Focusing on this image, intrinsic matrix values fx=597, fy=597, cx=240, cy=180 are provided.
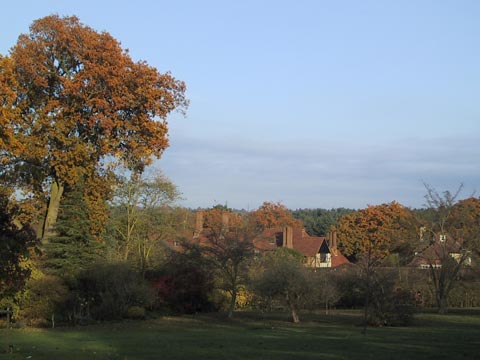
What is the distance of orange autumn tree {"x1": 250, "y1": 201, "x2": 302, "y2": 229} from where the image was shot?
Answer: 96.4m

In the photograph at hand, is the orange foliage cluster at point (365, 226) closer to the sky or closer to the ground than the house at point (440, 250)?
closer to the sky

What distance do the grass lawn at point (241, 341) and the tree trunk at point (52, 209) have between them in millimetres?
7590

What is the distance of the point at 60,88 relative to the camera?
1209 inches

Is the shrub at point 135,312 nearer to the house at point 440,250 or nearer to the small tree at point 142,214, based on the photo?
the small tree at point 142,214

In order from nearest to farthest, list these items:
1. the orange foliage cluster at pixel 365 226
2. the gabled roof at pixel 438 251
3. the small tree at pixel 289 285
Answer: the small tree at pixel 289 285
the gabled roof at pixel 438 251
the orange foliage cluster at pixel 365 226

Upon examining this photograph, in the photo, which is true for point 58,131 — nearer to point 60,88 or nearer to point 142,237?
point 60,88

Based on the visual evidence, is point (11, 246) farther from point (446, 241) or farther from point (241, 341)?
point (446, 241)

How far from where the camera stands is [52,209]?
31.9 m

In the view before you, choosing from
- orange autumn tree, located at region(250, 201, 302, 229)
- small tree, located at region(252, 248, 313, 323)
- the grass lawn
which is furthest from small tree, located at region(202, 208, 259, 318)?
orange autumn tree, located at region(250, 201, 302, 229)

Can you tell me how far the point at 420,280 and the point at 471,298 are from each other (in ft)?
15.4

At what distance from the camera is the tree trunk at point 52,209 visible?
31531 mm

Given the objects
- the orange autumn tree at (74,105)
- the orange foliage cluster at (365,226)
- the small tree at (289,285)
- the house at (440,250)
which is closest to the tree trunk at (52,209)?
the orange autumn tree at (74,105)

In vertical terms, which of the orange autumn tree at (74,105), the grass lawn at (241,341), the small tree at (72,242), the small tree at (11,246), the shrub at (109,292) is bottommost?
the grass lawn at (241,341)

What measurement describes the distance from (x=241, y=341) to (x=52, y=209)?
16852 millimetres
